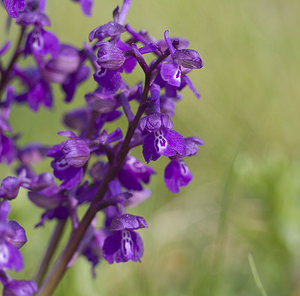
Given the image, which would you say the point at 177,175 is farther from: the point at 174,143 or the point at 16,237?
the point at 16,237

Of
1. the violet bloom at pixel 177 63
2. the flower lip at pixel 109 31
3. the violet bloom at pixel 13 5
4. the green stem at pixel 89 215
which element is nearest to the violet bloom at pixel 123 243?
the green stem at pixel 89 215

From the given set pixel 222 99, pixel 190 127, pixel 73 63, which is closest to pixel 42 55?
pixel 73 63

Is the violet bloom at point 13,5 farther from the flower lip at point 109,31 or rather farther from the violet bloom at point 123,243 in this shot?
the violet bloom at point 123,243

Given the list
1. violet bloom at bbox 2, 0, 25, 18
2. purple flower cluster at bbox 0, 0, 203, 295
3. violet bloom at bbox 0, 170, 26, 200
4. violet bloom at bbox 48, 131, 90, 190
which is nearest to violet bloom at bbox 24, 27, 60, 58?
purple flower cluster at bbox 0, 0, 203, 295

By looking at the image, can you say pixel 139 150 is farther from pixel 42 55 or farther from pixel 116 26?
pixel 116 26

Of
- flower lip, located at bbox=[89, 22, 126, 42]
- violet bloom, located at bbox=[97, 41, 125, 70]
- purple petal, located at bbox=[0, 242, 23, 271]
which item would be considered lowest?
purple petal, located at bbox=[0, 242, 23, 271]

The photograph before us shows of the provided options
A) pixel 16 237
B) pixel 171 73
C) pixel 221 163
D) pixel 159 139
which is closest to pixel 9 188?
pixel 16 237

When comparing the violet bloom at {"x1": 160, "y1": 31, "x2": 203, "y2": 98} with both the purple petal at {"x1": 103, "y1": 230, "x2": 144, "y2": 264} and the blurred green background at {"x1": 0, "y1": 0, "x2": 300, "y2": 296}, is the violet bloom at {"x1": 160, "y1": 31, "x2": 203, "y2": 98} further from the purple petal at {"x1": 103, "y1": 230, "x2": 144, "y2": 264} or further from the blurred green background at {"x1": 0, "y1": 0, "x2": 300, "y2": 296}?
the blurred green background at {"x1": 0, "y1": 0, "x2": 300, "y2": 296}
